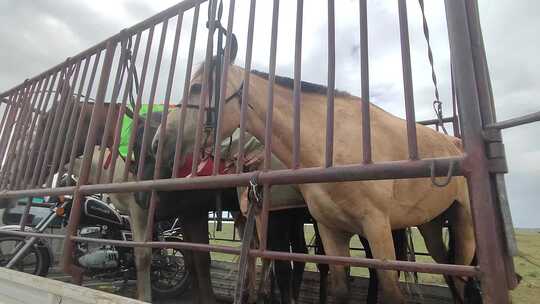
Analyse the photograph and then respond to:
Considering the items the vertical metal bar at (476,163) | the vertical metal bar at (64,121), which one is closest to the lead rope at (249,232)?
the vertical metal bar at (476,163)

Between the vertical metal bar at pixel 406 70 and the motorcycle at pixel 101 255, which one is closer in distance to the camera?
the vertical metal bar at pixel 406 70

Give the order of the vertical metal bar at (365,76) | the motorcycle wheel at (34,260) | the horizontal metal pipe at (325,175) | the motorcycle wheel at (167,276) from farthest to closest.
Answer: the motorcycle wheel at (167,276) < the motorcycle wheel at (34,260) < the vertical metal bar at (365,76) < the horizontal metal pipe at (325,175)

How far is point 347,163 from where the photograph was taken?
7.20 feet

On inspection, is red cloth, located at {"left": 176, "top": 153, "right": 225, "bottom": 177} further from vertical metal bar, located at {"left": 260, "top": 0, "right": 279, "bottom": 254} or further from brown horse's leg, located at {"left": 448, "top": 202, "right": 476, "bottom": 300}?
brown horse's leg, located at {"left": 448, "top": 202, "right": 476, "bottom": 300}

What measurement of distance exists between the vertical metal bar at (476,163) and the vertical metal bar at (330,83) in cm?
42

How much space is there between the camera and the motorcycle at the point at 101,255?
14.3 ft

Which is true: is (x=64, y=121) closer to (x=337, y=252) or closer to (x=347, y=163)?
(x=347, y=163)

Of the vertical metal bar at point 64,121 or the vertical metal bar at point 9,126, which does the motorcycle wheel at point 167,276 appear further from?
the vertical metal bar at point 64,121

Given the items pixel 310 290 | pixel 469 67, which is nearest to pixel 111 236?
pixel 310 290

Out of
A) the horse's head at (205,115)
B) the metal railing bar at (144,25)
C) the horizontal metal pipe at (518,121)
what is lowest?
the horizontal metal pipe at (518,121)

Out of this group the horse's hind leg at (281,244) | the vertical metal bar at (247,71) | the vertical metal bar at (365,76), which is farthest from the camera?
the horse's hind leg at (281,244)

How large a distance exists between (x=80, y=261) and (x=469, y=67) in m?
4.68

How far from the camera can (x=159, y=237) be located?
501 centimetres

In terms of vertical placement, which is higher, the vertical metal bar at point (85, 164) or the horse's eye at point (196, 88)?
the horse's eye at point (196, 88)
